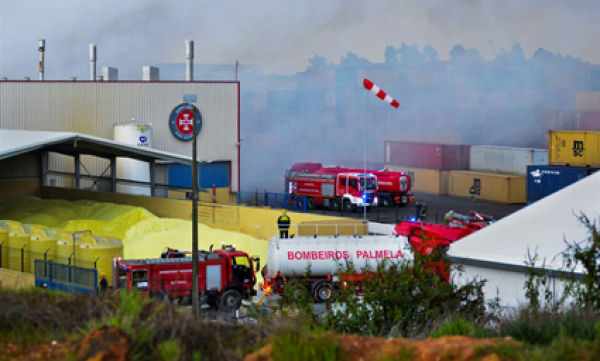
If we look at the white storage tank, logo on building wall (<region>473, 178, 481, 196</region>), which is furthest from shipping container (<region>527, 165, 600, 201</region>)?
the white storage tank

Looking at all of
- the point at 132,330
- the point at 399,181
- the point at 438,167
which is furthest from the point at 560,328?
the point at 438,167

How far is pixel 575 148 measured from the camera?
39.6 metres

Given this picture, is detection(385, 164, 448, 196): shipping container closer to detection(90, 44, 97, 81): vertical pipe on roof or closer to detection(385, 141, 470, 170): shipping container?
detection(385, 141, 470, 170): shipping container

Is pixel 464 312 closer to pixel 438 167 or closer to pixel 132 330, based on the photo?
pixel 132 330

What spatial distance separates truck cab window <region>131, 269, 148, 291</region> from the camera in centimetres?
1911

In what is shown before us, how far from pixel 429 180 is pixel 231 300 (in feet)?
112

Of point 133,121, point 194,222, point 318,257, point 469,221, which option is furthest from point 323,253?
point 133,121

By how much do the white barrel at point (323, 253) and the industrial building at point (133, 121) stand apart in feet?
62.0

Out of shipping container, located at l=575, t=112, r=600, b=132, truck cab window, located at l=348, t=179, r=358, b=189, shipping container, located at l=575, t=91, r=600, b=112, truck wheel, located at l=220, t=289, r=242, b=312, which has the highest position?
shipping container, located at l=575, t=91, r=600, b=112

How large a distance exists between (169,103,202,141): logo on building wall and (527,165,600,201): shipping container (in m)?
17.5

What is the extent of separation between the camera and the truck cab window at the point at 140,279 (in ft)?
62.7

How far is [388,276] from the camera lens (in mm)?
11859

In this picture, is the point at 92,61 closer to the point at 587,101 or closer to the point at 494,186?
the point at 494,186

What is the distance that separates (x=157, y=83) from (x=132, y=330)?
3495cm
